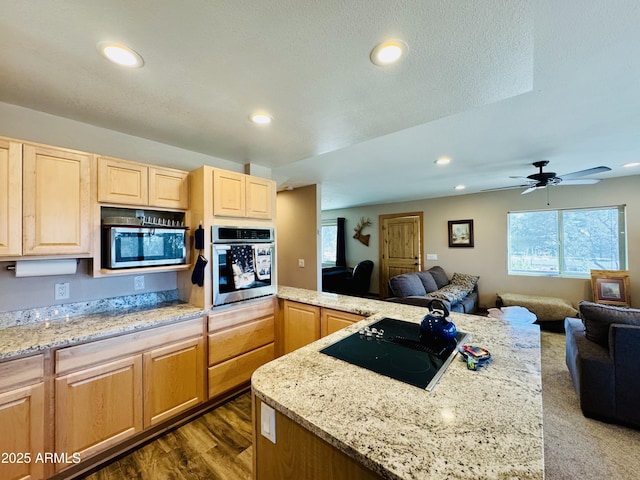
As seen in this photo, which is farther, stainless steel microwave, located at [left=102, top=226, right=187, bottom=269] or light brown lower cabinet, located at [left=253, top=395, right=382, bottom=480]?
stainless steel microwave, located at [left=102, top=226, right=187, bottom=269]

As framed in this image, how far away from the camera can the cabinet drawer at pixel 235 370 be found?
2.31 m

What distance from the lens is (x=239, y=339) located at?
2504 millimetres

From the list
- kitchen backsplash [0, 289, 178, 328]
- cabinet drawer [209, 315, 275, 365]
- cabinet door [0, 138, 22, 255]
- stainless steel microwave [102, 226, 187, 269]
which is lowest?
cabinet drawer [209, 315, 275, 365]

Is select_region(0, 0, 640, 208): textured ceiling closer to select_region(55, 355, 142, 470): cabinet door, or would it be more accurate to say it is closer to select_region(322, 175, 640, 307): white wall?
select_region(55, 355, 142, 470): cabinet door

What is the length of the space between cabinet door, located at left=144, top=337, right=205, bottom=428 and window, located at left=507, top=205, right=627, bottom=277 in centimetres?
577

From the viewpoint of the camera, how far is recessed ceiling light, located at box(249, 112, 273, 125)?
6.33 ft

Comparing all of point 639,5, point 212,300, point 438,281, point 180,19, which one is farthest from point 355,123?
point 438,281

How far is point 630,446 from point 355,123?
311 centimetres

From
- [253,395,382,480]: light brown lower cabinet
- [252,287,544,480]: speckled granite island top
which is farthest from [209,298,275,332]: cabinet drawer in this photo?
[253,395,382,480]: light brown lower cabinet

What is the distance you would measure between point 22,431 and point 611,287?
6.94m

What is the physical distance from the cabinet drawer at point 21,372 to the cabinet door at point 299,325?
5.90ft

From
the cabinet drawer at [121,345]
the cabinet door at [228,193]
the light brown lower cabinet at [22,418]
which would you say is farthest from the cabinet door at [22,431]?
the cabinet door at [228,193]

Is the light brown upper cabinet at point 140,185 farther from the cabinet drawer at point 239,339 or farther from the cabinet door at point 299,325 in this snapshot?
the cabinet door at point 299,325

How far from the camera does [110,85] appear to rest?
157 centimetres
